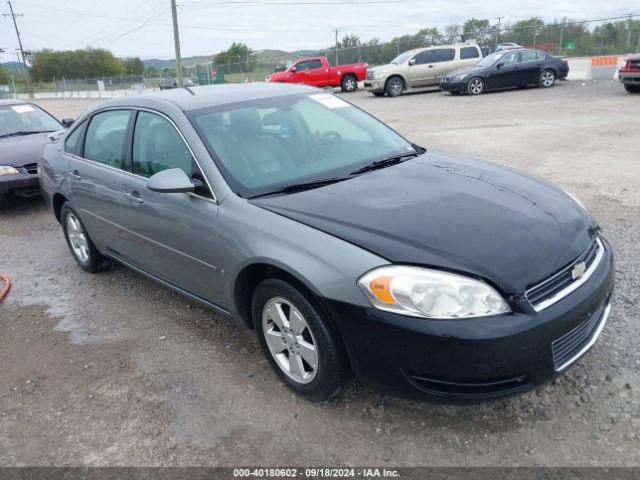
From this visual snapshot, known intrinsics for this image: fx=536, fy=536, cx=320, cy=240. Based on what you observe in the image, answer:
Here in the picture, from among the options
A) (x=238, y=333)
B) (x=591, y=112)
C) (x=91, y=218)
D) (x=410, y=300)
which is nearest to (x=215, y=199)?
(x=238, y=333)

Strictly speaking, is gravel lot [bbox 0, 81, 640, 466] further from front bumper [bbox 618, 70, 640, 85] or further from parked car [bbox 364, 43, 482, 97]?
parked car [bbox 364, 43, 482, 97]

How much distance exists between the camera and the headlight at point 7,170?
726cm

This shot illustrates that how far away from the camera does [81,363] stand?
3.59 meters

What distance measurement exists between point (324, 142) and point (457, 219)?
4.34 feet

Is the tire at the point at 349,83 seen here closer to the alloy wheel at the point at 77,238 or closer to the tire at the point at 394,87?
the tire at the point at 394,87

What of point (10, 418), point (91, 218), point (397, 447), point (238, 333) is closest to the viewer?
point (397, 447)

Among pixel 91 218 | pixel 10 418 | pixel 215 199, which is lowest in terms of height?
pixel 10 418

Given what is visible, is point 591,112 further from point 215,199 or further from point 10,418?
point 10,418

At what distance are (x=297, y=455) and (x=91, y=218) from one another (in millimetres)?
2991

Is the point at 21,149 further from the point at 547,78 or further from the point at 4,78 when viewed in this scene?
the point at 4,78

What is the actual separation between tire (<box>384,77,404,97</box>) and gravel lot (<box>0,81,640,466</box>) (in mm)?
17163

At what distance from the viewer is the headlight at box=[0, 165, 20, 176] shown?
23.8ft

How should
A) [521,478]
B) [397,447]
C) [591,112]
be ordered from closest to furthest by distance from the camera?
[521,478] < [397,447] < [591,112]

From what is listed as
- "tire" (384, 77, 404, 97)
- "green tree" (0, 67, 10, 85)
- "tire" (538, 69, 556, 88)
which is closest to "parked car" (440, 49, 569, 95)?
"tire" (538, 69, 556, 88)
